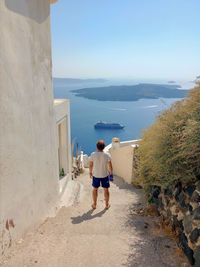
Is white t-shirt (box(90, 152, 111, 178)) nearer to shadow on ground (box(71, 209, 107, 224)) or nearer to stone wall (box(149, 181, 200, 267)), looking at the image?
shadow on ground (box(71, 209, 107, 224))

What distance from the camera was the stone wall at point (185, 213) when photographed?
2.39m

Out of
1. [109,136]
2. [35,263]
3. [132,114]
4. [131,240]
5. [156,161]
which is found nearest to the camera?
[35,263]

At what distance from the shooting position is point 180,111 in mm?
3785

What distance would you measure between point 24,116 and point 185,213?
2585 millimetres

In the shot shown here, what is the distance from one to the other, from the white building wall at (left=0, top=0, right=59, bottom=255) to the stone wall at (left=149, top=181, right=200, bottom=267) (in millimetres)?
2181

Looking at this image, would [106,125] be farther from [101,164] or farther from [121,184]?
[101,164]

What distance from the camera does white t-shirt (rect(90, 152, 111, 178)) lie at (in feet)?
13.6

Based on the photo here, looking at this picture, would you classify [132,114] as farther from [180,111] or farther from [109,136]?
[180,111]

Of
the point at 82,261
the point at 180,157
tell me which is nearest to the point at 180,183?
the point at 180,157

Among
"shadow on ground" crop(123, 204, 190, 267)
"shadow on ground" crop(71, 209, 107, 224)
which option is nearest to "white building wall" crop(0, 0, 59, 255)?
"shadow on ground" crop(71, 209, 107, 224)

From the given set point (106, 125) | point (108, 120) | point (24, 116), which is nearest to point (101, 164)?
point (24, 116)

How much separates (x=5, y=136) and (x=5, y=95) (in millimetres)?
507

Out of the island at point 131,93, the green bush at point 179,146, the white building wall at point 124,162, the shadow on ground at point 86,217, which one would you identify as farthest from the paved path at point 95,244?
the island at point 131,93

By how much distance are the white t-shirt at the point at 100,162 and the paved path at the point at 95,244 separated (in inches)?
32.3
